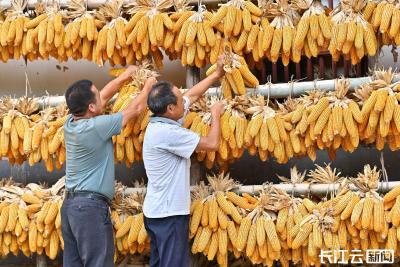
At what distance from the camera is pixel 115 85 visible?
4.98 meters

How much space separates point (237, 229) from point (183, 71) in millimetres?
1800

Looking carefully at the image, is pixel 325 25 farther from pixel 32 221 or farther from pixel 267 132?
pixel 32 221

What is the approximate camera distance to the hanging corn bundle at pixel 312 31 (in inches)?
190

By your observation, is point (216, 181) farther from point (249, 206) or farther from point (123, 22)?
point (123, 22)

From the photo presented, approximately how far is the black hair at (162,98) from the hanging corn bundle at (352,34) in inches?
49.7

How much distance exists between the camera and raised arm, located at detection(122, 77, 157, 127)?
4672mm

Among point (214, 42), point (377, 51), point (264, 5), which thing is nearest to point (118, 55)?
point (214, 42)

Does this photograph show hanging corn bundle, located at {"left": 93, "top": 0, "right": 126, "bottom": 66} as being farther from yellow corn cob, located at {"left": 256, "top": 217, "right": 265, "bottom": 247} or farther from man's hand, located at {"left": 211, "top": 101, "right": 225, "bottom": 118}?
yellow corn cob, located at {"left": 256, "top": 217, "right": 265, "bottom": 247}

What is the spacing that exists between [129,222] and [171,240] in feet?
1.86

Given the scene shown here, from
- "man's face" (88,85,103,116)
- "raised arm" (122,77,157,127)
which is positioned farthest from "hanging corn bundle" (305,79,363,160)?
"man's face" (88,85,103,116)

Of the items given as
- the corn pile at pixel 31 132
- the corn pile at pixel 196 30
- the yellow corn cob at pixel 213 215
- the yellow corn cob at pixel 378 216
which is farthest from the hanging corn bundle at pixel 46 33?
Result: the yellow corn cob at pixel 378 216

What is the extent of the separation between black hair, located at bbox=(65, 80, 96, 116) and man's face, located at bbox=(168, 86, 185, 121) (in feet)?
1.83

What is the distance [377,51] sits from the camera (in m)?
4.90

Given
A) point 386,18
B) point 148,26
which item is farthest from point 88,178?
point 386,18
